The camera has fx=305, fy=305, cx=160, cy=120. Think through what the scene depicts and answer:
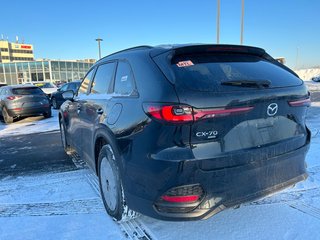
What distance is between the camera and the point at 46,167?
5.11 metres

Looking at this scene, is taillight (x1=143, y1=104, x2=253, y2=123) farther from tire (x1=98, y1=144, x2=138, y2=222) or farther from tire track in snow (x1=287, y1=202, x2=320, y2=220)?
tire track in snow (x1=287, y1=202, x2=320, y2=220)

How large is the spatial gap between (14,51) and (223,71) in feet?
391

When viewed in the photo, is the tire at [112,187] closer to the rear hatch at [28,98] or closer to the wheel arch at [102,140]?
the wheel arch at [102,140]

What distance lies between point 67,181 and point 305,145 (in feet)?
10.3

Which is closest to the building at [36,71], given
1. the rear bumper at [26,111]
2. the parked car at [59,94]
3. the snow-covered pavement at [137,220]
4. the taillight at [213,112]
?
the parked car at [59,94]

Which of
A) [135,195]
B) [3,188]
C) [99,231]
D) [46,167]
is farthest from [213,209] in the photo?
[46,167]

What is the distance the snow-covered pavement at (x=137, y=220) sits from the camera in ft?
9.09

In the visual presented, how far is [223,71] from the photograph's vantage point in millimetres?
2586

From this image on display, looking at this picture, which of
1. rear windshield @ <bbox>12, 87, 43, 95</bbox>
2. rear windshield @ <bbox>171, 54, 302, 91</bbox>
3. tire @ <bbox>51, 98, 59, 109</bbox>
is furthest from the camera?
tire @ <bbox>51, 98, 59, 109</bbox>

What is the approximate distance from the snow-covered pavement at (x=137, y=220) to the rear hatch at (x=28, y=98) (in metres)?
8.08

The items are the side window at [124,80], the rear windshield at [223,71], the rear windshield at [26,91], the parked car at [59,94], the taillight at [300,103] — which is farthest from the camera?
the parked car at [59,94]

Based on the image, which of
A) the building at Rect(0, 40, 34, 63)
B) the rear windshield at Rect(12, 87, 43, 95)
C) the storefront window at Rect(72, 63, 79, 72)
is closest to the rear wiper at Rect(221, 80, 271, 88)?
the rear windshield at Rect(12, 87, 43, 95)

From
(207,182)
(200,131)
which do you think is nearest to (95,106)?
(200,131)

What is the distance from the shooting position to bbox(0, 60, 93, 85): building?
A: 5456 centimetres
